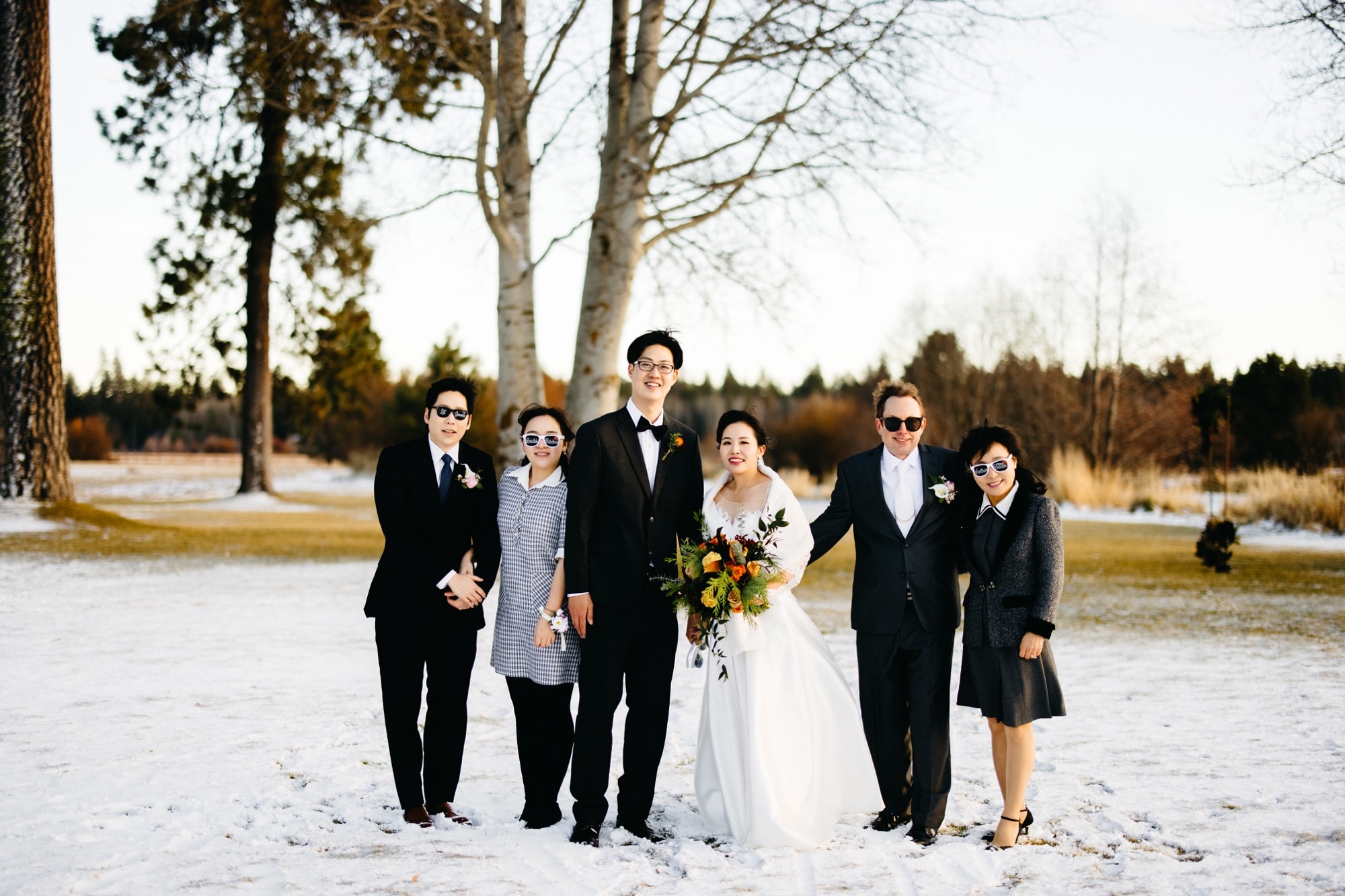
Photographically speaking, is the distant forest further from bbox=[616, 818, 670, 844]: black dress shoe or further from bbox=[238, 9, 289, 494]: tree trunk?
bbox=[616, 818, 670, 844]: black dress shoe

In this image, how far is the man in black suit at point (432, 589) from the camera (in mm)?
4930

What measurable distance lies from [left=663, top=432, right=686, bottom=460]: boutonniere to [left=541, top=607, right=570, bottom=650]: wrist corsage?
889 millimetres

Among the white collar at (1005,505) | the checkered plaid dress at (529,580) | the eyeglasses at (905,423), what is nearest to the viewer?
the white collar at (1005,505)

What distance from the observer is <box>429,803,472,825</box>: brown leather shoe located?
4.98 meters

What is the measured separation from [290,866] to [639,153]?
10.3 m

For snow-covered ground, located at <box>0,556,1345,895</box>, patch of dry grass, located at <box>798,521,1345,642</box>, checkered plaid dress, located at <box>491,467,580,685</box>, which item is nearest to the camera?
snow-covered ground, located at <box>0,556,1345,895</box>

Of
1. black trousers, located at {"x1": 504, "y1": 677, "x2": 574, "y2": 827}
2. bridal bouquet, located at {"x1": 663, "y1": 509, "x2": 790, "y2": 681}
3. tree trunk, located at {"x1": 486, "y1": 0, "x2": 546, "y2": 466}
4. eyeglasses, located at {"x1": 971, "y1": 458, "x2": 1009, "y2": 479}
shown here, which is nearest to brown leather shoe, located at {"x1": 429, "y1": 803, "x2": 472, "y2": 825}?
black trousers, located at {"x1": 504, "y1": 677, "x2": 574, "y2": 827}

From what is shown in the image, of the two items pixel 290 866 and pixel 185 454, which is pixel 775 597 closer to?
pixel 290 866

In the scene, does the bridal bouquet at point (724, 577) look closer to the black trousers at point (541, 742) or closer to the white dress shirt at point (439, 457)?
the black trousers at point (541, 742)

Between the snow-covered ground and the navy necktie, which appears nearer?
the snow-covered ground

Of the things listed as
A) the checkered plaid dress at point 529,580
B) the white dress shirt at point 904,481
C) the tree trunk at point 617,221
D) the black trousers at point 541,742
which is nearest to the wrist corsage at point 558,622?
the checkered plaid dress at point 529,580

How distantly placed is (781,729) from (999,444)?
65.7 inches

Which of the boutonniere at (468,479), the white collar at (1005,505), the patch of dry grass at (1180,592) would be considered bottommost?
the patch of dry grass at (1180,592)

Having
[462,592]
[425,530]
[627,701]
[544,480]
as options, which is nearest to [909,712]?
[627,701]
